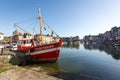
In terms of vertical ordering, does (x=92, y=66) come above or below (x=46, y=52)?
below

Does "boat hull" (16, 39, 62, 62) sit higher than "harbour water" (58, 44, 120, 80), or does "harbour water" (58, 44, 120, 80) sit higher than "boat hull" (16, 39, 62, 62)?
"boat hull" (16, 39, 62, 62)

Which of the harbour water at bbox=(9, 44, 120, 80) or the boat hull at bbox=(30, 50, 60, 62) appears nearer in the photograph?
the harbour water at bbox=(9, 44, 120, 80)

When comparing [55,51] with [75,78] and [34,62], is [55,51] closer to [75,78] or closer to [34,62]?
[34,62]

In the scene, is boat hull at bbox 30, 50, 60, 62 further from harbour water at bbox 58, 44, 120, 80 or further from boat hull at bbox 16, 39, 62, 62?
harbour water at bbox 58, 44, 120, 80

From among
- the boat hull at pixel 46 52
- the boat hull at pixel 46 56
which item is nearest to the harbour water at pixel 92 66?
the boat hull at pixel 46 56

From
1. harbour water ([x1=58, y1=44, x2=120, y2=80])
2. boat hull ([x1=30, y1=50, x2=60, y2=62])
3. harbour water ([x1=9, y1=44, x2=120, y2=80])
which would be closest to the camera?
harbour water ([x1=9, y1=44, x2=120, y2=80])

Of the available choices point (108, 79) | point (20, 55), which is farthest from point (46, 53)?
point (108, 79)

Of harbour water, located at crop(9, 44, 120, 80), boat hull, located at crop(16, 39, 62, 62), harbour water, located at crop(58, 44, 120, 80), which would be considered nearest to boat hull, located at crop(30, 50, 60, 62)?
boat hull, located at crop(16, 39, 62, 62)

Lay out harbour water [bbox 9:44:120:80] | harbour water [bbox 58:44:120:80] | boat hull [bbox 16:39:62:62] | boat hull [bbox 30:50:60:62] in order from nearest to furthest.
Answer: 1. harbour water [bbox 9:44:120:80]
2. harbour water [bbox 58:44:120:80]
3. boat hull [bbox 16:39:62:62]
4. boat hull [bbox 30:50:60:62]

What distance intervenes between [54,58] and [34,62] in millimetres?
4535

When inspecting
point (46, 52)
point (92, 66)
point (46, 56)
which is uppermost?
point (46, 52)

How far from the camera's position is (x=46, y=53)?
92.3ft

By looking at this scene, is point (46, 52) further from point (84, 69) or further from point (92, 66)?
A: point (92, 66)

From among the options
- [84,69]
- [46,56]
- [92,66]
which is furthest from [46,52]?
[92,66]
